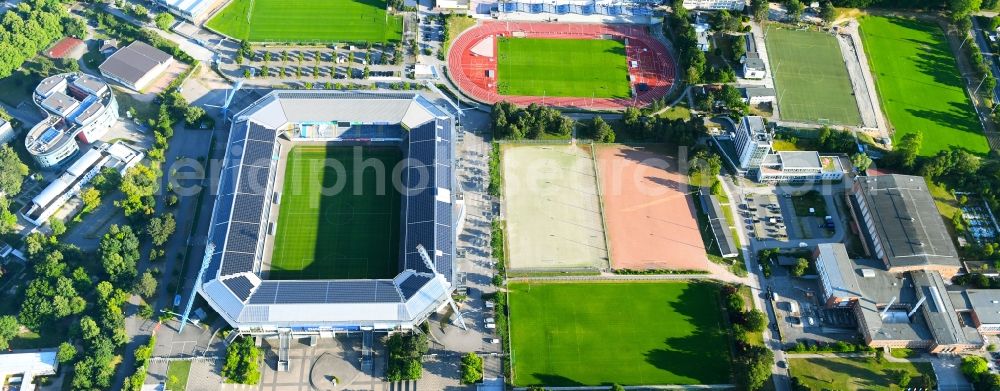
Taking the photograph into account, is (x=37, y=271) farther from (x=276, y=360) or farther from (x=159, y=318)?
(x=276, y=360)

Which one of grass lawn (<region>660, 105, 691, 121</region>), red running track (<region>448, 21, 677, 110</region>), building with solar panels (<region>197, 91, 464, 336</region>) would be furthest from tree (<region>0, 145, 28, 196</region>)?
grass lawn (<region>660, 105, 691, 121</region>)

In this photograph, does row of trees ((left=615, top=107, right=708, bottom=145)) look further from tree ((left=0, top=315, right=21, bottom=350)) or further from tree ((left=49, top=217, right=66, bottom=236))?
tree ((left=0, top=315, right=21, bottom=350))

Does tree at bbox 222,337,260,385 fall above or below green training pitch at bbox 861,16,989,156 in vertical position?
below

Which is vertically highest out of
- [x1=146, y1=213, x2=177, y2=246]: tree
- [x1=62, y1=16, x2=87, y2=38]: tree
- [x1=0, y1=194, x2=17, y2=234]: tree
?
[x1=62, y1=16, x2=87, y2=38]: tree

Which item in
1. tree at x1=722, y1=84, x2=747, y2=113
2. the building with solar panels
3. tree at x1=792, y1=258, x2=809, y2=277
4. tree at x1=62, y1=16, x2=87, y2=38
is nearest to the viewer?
the building with solar panels

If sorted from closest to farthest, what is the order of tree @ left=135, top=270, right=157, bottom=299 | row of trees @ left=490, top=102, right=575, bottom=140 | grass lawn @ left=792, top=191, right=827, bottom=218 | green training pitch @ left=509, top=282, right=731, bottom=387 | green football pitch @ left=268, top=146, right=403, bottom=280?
green training pitch @ left=509, top=282, right=731, bottom=387 < tree @ left=135, top=270, right=157, bottom=299 < green football pitch @ left=268, top=146, right=403, bottom=280 < grass lawn @ left=792, top=191, right=827, bottom=218 < row of trees @ left=490, top=102, right=575, bottom=140

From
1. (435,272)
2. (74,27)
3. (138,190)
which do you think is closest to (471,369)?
(435,272)
